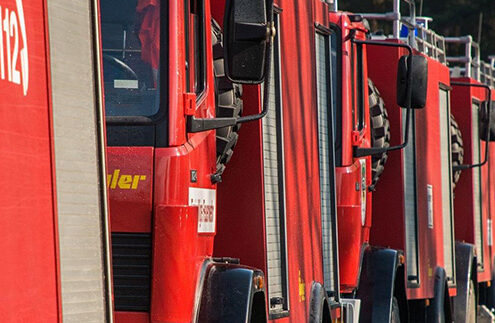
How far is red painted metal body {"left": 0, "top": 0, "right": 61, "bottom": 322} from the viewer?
2852mm

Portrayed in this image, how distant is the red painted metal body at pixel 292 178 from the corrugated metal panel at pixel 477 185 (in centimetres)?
743

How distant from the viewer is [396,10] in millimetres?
11930

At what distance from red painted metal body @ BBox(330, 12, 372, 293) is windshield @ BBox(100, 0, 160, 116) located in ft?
13.4

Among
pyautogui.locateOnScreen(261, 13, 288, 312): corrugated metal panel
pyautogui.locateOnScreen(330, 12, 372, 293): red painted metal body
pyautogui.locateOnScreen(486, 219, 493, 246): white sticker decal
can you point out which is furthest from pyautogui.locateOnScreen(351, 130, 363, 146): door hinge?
pyautogui.locateOnScreen(486, 219, 493, 246): white sticker decal

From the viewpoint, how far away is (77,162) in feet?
10.8

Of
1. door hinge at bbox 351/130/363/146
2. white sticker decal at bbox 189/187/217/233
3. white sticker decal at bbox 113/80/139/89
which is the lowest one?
white sticker decal at bbox 189/187/217/233

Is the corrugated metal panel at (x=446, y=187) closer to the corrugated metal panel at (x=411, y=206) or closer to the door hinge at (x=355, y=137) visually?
the corrugated metal panel at (x=411, y=206)

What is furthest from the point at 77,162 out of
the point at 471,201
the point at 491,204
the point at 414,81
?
the point at 491,204

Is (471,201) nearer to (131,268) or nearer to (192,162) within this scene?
(192,162)

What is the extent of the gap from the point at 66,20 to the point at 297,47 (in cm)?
389

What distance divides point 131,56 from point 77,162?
1761 mm

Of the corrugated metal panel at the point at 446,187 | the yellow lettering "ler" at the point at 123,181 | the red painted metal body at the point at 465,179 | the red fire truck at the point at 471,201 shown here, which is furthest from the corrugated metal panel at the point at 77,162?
the red painted metal body at the point at 465,179

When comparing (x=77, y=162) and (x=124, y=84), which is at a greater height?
(x=124, y=84)

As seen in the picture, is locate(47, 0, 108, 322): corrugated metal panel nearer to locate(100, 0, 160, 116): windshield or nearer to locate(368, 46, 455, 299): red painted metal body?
locate(100, 0, 160, 116): windshield
